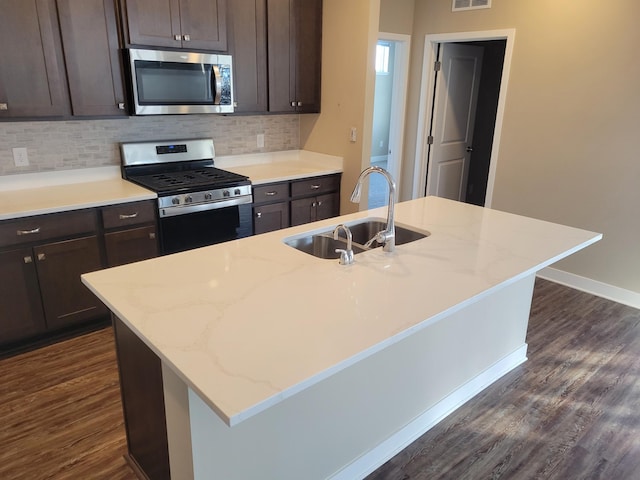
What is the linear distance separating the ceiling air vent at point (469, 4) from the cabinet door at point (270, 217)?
2.37 meters

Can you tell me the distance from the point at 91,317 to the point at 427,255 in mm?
2228

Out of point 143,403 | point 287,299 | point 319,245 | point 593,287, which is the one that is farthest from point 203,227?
point 593,287

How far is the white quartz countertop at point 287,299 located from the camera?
1.17m

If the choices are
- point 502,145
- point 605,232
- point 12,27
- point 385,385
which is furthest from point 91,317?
point 605,232

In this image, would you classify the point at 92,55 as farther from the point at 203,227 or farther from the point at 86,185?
the point at 203,227

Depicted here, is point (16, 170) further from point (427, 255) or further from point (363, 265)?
point (427, 255)

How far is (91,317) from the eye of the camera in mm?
3014

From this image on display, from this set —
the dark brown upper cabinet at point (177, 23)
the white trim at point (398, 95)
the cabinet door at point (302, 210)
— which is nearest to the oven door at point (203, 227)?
the cabinet door at point (302, 210)

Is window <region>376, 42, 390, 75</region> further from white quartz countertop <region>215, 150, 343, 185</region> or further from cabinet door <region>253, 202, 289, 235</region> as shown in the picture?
cabinet door <region>253, 202, 289, 235</region>

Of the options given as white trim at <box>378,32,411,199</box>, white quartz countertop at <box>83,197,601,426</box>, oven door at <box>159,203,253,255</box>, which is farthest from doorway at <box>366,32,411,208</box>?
white quartz countertop at <box>83,197,601,426</box>

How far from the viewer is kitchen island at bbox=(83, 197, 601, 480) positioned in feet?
4.05

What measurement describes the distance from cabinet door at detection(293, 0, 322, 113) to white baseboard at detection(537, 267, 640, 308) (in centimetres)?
252

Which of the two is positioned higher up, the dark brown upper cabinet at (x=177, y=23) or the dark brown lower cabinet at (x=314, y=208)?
the dark brown upper cabinet at (x=177, y=23)

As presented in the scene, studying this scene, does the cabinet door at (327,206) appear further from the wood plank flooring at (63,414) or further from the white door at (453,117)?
the wood plank flooring at (63,414)
